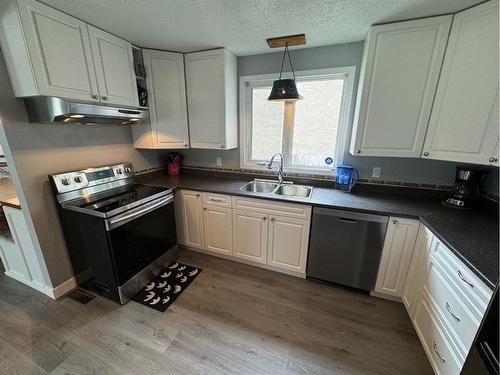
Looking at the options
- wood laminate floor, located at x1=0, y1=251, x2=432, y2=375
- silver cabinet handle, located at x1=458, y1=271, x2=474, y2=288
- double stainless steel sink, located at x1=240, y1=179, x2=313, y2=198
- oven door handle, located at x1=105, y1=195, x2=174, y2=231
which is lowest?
wood laminate floor, located at x1=0, y1=251, x2=432, y2=375

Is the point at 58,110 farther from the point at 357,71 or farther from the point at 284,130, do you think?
the point at 357,71

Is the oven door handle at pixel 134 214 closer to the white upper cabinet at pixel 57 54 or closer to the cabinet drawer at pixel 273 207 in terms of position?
the cabinet drawer at pixel 273 207

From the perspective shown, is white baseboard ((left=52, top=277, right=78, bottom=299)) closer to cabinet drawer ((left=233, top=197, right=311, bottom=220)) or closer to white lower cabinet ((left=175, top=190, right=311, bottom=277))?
white lower cabinet ((left=175, top=190, right=311, bottom=277))

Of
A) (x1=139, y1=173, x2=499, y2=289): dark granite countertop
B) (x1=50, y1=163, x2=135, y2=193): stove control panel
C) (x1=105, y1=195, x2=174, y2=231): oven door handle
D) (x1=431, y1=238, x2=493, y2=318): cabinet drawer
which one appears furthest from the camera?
(x1=50, y1=163, x2=135, y2=193): stove control panel

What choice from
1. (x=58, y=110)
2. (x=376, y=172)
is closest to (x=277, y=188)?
(x=376, y=172)

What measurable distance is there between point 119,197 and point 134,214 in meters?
0.32

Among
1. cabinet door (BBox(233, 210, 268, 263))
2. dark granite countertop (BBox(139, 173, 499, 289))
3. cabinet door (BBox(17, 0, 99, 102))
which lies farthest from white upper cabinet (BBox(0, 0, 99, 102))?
cabinet door (BBox(233, 210, 268, 263))

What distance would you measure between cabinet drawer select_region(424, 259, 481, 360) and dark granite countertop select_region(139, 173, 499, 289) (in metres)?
0.22

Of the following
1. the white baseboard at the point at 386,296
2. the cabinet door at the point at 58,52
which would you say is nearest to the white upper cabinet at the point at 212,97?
the cabinet door at the point at 58,52

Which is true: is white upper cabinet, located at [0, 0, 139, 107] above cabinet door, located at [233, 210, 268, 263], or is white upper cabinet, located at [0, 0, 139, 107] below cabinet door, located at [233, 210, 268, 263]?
A: above


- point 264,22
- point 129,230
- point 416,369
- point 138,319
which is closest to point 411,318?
point 416,369

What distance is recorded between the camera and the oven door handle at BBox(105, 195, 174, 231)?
1.61 metres

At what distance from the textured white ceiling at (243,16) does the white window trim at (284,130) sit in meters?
0.27

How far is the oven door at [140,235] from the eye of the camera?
66.4 inches
